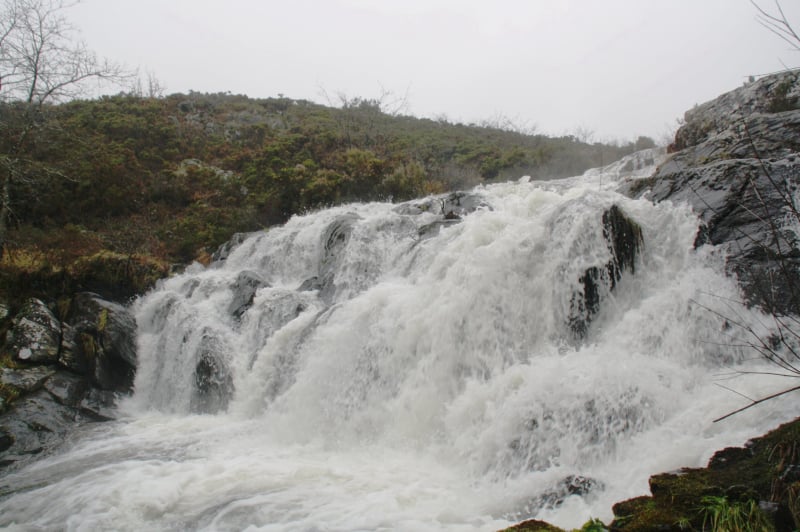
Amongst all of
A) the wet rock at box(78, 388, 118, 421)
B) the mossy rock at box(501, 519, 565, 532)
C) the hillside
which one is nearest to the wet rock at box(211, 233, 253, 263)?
the hillside

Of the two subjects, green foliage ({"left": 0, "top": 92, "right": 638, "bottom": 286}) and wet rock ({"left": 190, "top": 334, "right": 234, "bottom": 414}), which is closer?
wet rock ({"left": 190, "top": 334, "right": 234, "bottom": 414})

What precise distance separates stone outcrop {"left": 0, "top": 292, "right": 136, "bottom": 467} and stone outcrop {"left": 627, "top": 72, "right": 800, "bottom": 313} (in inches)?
388

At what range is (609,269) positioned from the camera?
643 cm

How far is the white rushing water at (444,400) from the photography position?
14.0 ft

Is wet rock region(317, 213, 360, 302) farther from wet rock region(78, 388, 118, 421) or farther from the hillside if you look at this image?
the hillside

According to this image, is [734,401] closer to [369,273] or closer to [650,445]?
[650,445]

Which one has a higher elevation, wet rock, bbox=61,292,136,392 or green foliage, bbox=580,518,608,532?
wet rock, bbox=61,292,136,392

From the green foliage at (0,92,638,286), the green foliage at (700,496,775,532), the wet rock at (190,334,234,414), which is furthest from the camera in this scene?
the green foliage at (0,92,638,286)

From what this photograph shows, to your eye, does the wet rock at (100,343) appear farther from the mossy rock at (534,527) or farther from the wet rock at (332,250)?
the mossy rock at (534,527)

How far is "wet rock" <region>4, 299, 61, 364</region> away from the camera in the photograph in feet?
30.4

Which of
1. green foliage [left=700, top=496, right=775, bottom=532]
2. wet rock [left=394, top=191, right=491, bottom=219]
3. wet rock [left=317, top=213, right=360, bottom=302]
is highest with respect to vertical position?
wet rock [left=394, top=191, right=491, bottom=219]

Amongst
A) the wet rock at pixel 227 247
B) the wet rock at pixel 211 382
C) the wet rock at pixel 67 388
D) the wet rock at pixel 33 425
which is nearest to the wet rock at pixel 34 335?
the wet rock at pixel 67 388

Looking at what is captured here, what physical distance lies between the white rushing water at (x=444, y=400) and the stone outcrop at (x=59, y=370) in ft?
1.88

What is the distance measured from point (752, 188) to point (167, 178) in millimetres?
20501
